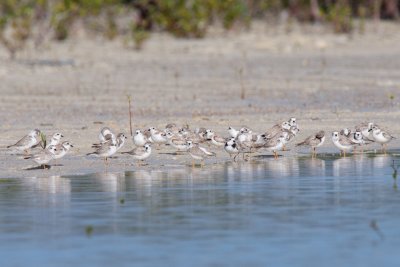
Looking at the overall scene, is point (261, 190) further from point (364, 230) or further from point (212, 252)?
point (212, 252)

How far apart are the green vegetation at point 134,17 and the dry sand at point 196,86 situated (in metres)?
0.47

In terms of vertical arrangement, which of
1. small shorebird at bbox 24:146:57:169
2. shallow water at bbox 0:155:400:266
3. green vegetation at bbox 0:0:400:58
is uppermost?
green vegetation at bbox 0:0:400:58

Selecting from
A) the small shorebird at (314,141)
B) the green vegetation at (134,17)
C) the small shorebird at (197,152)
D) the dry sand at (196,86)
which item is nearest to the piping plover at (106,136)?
the dry sand at (196,86)

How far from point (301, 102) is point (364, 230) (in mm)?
12127

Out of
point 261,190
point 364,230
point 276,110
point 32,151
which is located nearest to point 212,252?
point 364,230

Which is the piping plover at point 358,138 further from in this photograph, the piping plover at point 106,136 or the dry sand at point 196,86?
the piping plover at point 106,136

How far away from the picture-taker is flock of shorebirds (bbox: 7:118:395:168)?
15.0 meters

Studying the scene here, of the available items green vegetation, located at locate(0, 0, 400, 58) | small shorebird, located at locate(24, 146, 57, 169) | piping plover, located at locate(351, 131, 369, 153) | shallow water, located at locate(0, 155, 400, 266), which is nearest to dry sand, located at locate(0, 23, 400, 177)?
small shorebird, located at locate(24, 146, 57, 169)

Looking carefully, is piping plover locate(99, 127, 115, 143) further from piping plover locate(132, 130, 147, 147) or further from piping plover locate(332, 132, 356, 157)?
piping plover locate(332, 132, 356, 157)

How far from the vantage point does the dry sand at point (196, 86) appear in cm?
1881

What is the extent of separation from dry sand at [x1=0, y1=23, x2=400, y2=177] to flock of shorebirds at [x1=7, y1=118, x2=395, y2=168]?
0.22 meters

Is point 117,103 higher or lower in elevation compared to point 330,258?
higher

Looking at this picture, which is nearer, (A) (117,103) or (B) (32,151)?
(B) (32,151)

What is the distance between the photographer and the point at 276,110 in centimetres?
2094
